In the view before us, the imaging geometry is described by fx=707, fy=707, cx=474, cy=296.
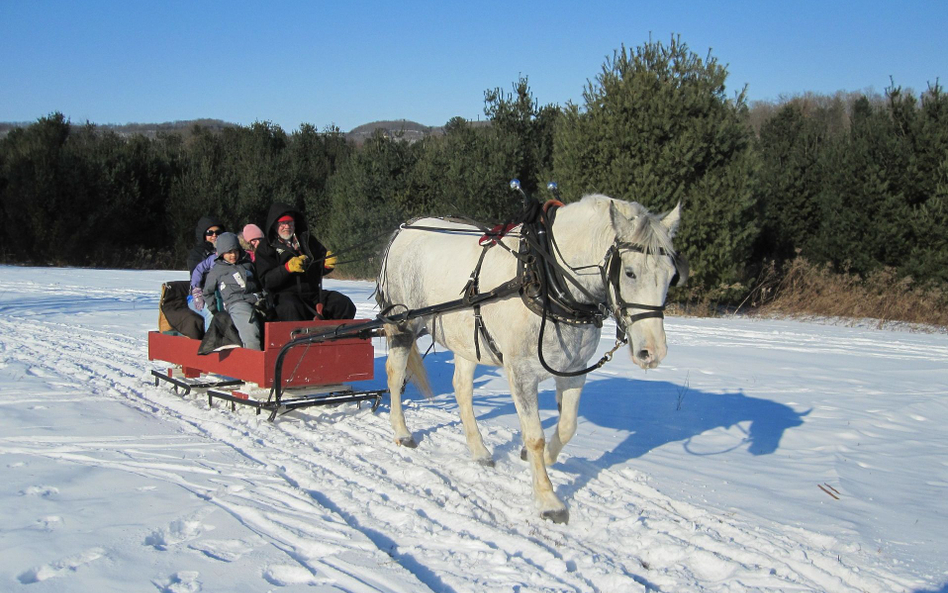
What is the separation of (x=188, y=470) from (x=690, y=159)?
46.9 feet

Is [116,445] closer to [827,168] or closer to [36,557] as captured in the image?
[36,557]

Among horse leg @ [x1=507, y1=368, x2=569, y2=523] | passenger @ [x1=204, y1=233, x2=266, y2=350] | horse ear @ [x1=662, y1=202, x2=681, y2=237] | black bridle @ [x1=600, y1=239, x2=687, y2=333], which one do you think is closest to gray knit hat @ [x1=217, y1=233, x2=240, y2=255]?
passenger @ [x1=204, y1=233, x2=266, y2=350]

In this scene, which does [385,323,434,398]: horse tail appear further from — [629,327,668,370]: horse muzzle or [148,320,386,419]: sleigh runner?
[629,327,668,370]: horse muzzle

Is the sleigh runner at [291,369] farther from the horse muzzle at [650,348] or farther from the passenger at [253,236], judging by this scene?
the horse muzzle at [650,348]

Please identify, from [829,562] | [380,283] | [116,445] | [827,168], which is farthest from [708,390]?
[827,168]

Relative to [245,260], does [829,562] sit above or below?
below

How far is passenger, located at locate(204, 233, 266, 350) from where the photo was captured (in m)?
6.92

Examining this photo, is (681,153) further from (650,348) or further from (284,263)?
(650,348)

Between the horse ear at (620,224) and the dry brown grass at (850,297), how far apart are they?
13.6 meters

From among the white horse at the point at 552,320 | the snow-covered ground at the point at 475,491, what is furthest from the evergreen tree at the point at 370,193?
the white horse at the point at 552,320

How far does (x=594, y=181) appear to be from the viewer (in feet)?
56.3

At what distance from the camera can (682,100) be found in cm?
1653

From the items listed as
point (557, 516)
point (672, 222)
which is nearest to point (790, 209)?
point (672, 222)

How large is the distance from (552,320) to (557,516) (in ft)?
3.90
